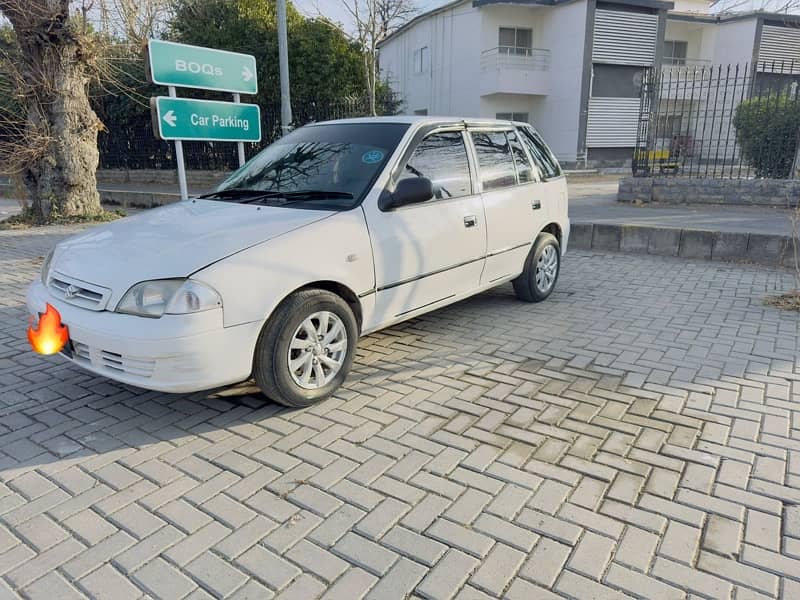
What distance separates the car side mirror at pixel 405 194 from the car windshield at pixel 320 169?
0.15 m

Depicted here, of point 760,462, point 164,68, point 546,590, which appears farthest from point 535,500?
point 164,68

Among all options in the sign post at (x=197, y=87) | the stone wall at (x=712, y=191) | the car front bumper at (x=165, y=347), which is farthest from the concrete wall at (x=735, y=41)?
the car front bumper at (x=165, y=347)

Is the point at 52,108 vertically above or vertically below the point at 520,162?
above

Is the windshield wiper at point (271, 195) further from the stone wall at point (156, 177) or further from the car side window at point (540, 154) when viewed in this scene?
the stone wall at point (156, 177)

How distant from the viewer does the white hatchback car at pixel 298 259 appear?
3018 mm

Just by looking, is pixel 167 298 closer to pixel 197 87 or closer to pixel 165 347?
pixel 165 347

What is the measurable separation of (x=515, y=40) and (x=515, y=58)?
1.43 meters

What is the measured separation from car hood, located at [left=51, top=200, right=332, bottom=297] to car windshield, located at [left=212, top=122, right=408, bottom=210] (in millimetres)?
226

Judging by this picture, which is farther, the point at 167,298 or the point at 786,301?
the point at 786,301

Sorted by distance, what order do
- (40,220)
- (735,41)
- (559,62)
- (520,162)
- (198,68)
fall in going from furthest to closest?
(735,41), (559,62), (40,220), (198,68), (520,162)

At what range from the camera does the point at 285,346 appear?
328cm

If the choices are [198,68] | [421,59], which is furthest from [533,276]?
[421,59]

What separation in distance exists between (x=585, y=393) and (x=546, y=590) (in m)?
1.85

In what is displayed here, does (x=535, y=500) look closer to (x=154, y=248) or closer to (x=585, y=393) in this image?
(x=585, y=393)
